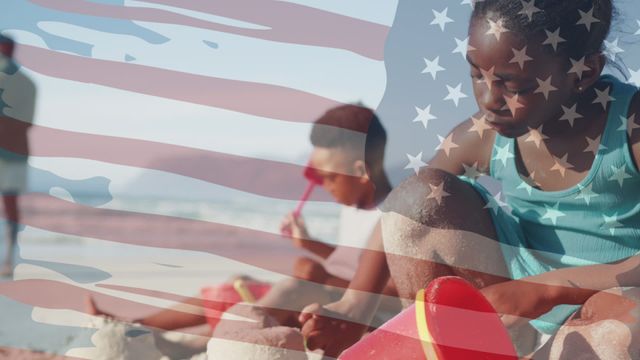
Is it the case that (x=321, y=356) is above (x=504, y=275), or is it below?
below

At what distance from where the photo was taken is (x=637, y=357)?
0.81 meters

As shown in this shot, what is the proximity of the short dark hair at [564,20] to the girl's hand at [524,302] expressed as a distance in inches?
11.1

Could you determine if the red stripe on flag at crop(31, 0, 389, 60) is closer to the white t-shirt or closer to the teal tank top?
the teal tank top

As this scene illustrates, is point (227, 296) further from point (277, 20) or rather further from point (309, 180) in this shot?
point (277, 20)

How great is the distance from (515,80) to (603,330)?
0.30 meters

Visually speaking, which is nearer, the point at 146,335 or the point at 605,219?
the point at 605,219

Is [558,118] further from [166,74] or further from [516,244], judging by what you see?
[166,74]

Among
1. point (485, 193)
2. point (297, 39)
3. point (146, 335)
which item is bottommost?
point (146, 335)

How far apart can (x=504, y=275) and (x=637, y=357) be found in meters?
0.21

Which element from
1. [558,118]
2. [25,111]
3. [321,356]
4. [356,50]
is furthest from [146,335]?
[558,118]

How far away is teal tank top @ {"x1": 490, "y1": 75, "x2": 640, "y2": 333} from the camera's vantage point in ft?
3.10

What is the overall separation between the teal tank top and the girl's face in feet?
0.23

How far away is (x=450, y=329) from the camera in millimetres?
774

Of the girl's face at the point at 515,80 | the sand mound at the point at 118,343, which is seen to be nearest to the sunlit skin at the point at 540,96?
the girl's face at the point at 515,80
